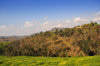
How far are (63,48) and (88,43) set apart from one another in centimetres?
880

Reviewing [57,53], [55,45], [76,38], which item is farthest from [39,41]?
[76,38]

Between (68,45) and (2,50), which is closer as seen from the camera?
(68,45)

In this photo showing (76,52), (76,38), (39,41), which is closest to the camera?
(76,52)

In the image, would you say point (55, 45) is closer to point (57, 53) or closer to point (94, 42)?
point (57, 53)

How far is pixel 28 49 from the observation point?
153 ft

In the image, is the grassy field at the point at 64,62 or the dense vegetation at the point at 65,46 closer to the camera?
the grassy field at the point at 64,62

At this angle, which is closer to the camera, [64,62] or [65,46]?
[64,62]

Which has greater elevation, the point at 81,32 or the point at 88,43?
the point at 81,32

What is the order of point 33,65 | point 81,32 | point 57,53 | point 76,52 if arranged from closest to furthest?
point 33,65 → point 76,52 → point 57,53 → point 81,32

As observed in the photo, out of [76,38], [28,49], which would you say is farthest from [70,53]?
[28,49]

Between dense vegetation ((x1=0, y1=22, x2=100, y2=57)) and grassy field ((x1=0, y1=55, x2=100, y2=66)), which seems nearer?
grassy field ((x1=0, y1=55, x2=100, y2=66))

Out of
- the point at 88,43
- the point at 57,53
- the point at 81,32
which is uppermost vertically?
the point at 81,32

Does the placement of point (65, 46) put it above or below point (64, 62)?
above

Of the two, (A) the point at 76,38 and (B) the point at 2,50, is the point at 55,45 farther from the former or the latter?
(B) the point at 2,50
